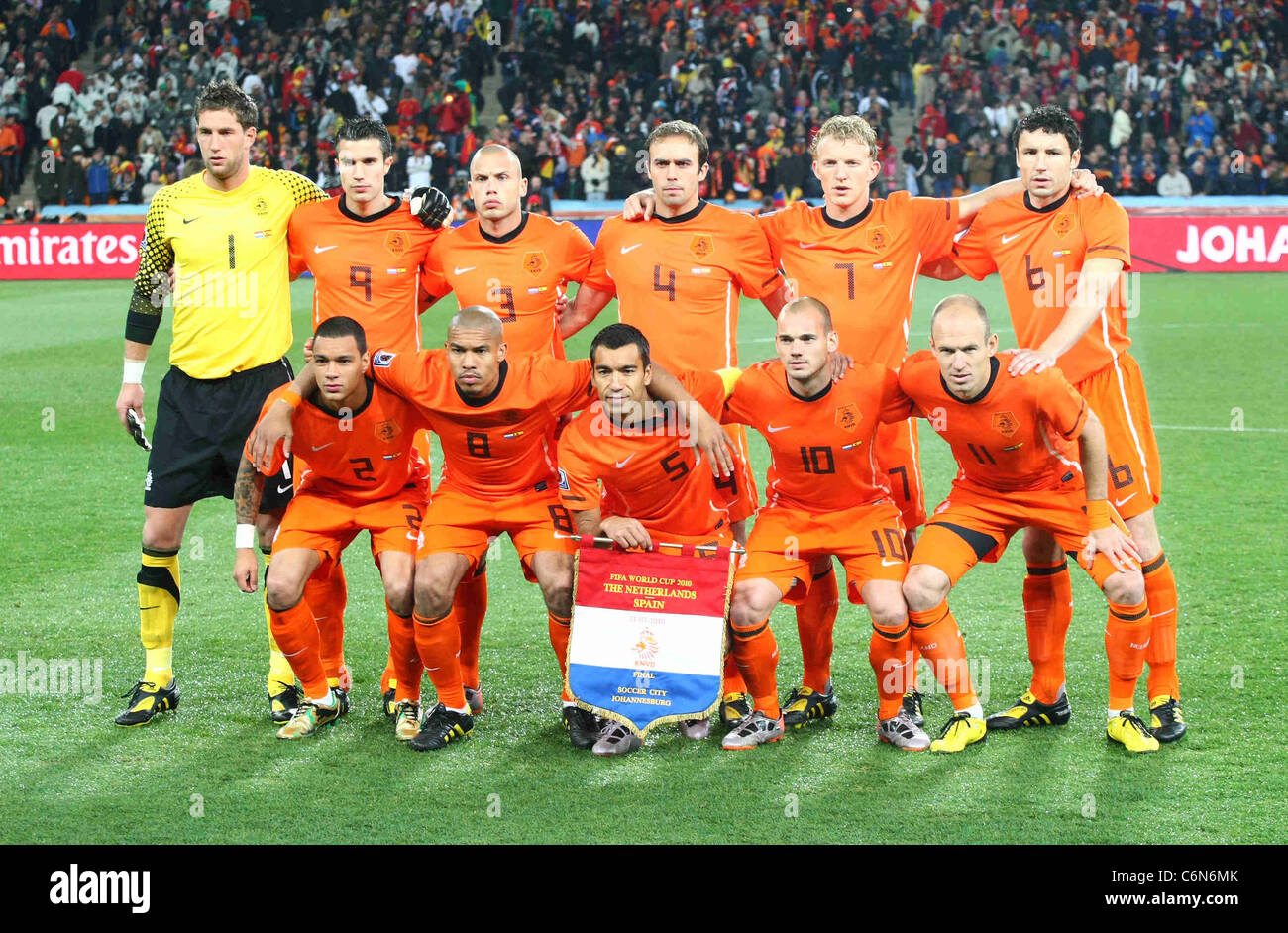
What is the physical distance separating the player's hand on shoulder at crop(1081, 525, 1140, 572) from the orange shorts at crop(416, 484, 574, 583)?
191 cm

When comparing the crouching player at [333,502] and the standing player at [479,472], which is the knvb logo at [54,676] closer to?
the crouching player at [333,502]

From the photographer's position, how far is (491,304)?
5801mm

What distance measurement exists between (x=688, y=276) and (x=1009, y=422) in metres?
1.43

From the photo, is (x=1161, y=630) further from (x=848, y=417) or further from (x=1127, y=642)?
(x=848, y=417)

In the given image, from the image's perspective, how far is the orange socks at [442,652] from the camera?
533 cm

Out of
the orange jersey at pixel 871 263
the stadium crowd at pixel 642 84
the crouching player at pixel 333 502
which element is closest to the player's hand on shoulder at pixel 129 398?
the crouching player at pixel 333 502

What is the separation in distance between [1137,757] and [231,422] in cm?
364

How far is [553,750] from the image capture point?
5.21 metres

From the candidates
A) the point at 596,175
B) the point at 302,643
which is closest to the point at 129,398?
the point at 302,643

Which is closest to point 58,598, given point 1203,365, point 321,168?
point 1203,365

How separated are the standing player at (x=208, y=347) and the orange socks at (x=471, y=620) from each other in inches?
28.6

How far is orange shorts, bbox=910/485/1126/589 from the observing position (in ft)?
17.1
